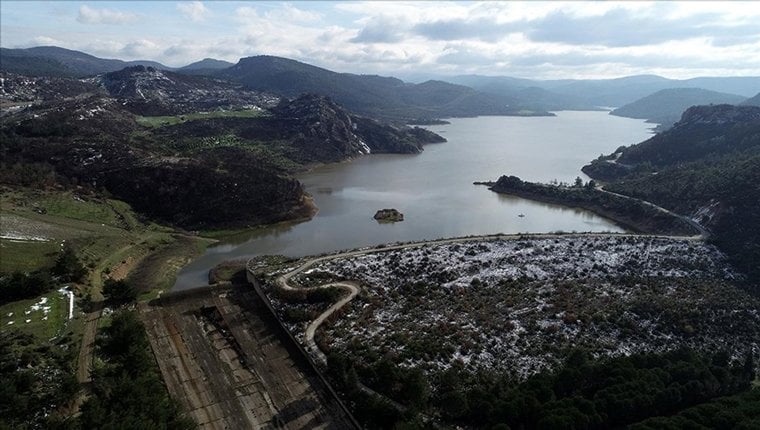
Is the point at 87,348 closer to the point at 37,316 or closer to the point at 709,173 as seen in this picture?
the point at 37,316

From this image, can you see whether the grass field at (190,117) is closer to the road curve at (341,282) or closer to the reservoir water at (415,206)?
the reservoir water at (415,206)

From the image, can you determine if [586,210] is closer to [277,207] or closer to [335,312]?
[277,207]

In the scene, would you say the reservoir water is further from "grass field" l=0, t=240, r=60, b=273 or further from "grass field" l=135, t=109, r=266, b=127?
"grass field" l=135, t=109, r=266, b=127

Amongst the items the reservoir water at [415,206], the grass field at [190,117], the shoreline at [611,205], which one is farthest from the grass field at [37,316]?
the grass field at [190,117]

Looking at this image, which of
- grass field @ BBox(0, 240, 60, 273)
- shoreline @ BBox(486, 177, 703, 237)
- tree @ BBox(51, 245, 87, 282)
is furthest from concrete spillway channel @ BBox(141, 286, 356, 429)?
shoreline @ BBox(486, 177, 703, 237)

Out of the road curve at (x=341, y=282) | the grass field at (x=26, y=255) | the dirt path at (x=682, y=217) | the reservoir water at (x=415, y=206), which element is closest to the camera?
the road curve at (x=341, y=282)

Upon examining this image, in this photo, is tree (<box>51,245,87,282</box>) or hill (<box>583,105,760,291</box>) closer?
tree (<box>51,245,87,282</box>)
